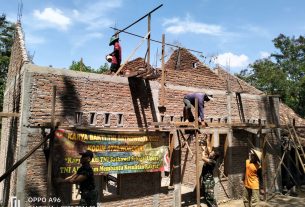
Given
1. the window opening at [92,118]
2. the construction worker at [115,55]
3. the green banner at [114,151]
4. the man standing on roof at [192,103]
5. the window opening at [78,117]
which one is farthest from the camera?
the construction worker at [115,55]

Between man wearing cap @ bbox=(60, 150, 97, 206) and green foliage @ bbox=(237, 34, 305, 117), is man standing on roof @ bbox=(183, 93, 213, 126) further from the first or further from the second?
green foliage @ bbox=(237, 34, 305, 117)

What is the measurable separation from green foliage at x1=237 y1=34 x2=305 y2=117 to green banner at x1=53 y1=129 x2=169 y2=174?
65.2 ft

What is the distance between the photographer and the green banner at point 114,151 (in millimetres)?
7598

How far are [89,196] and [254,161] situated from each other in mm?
5018

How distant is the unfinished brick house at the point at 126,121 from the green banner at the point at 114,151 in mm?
206

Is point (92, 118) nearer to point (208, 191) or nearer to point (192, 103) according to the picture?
point (192, 103)

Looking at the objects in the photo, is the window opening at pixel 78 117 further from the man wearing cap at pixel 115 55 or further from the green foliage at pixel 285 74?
the green foliage at pixel 285 74

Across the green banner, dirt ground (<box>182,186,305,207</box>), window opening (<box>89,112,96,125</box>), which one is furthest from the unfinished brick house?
dirt ground (<box>182,186,305,207</box>)

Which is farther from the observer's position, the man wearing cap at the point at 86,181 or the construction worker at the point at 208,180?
the construction worker at the point at 208,180

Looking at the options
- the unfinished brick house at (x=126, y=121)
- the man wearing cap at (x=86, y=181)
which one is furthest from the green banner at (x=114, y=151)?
the man wearing cap at (x=86, y=181)

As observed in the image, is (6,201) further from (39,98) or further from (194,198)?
(194,198)

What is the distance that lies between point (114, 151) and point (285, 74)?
25.6 metres

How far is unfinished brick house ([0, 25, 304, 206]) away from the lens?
7.64 m

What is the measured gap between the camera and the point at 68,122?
8.14 metres
